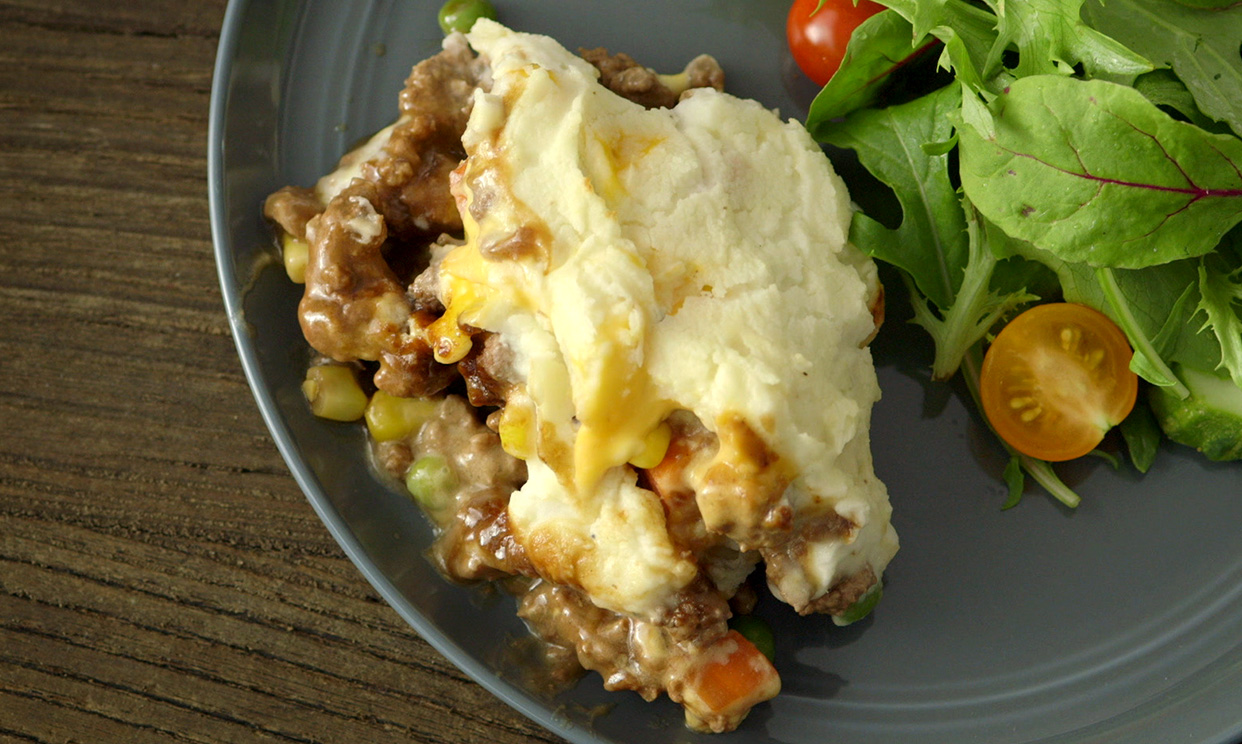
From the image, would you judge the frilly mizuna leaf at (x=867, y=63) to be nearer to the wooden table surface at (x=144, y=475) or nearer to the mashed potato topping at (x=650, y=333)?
the mashed potato topping at (x=650, y=333)

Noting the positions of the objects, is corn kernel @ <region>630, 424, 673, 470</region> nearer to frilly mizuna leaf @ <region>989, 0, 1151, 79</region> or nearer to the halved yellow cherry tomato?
the halved yellow cherry tomato

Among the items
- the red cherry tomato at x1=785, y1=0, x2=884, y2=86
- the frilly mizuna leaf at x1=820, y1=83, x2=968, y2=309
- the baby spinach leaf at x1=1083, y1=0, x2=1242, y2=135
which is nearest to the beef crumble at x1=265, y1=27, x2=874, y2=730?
the red cherry tomato at x1=785, y1=0, x2=884, y2=86

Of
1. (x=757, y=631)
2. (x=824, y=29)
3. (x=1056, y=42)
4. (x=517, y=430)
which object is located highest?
(x=1056, y=42)

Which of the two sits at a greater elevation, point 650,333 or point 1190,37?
point 1190,37

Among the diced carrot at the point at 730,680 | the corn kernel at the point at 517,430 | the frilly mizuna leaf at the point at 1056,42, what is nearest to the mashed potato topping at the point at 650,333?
the corn kernel at the point at 517,430

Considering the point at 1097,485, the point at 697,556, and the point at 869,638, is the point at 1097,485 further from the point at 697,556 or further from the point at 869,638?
the point at 697,556

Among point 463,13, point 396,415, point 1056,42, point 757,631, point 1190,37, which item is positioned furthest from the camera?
point 463,13

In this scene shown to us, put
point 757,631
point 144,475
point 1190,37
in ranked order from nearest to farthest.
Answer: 1. point 1190,37
2. point 757,631
3. point 144,475

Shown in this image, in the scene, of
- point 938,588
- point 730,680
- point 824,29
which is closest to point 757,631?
point 730,680

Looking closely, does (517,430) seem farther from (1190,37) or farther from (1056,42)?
(1190,37)
